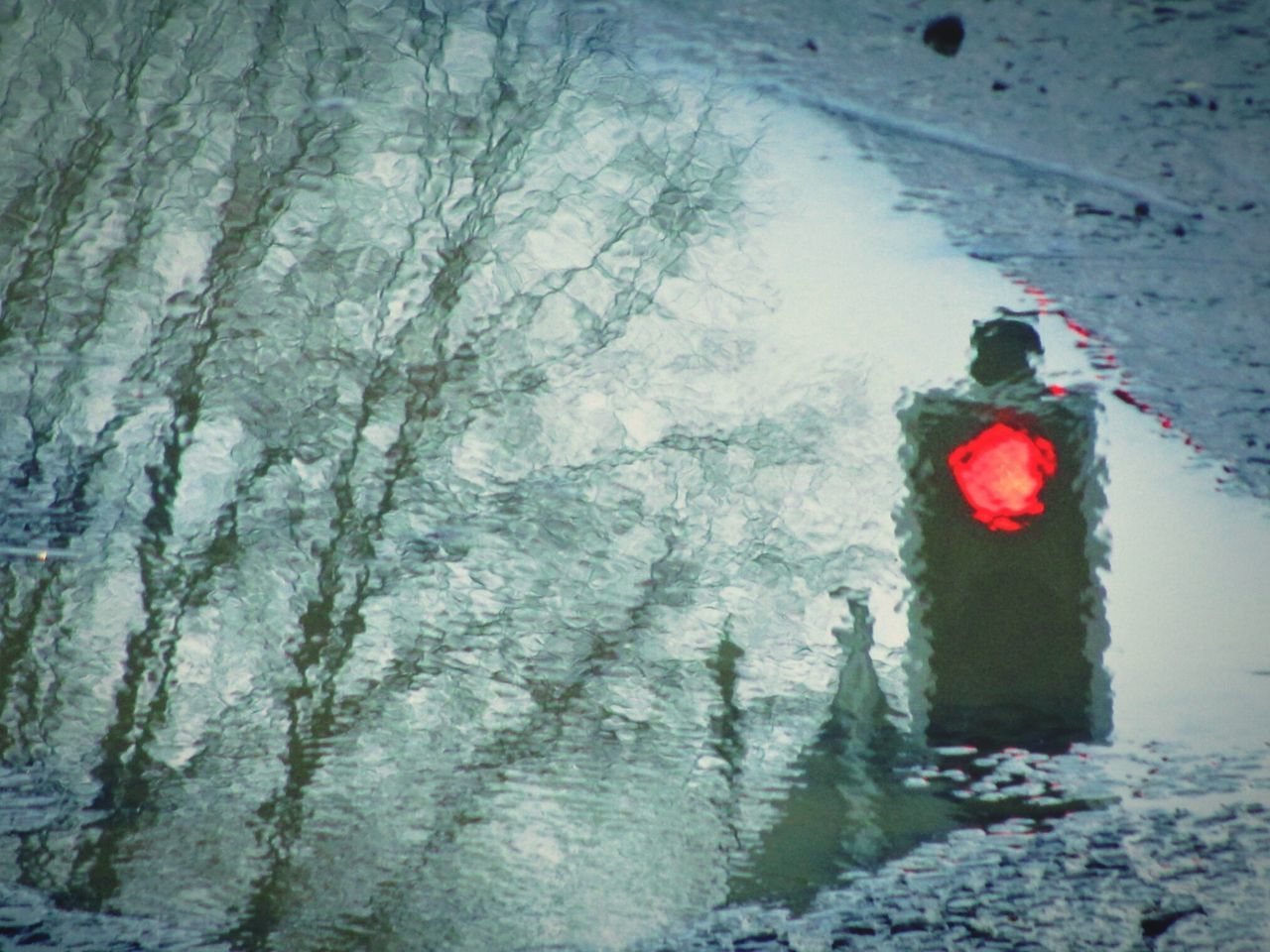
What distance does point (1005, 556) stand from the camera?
137 centimetres

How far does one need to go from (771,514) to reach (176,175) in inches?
48.6

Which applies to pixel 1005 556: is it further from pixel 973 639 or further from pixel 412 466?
pixel 412 466

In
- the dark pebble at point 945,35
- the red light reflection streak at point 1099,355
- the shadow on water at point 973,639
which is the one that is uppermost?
the dark pebble at point 945,35

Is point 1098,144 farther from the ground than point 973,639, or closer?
farther from the ground

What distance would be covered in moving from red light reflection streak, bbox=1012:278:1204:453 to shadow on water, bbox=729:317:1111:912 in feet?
0.20

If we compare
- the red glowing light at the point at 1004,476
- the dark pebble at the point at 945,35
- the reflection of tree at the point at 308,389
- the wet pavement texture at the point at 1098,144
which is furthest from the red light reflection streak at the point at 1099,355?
the reflection of tree at the point at 308,389

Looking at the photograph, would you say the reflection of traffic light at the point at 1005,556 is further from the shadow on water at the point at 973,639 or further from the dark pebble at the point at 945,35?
the dark pebble at the point at 945,35

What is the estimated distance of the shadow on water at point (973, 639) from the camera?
140 centimetres

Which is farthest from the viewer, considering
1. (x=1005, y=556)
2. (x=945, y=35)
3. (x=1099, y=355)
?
(x=1099, y=355)

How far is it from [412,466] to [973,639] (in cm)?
110

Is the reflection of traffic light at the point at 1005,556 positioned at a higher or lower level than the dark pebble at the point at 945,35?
lower

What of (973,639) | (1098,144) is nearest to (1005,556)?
(973,639)

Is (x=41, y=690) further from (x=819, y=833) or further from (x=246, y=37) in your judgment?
(x=819, y=833)

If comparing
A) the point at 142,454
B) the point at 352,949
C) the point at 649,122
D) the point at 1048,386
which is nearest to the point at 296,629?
the point at 142,454
